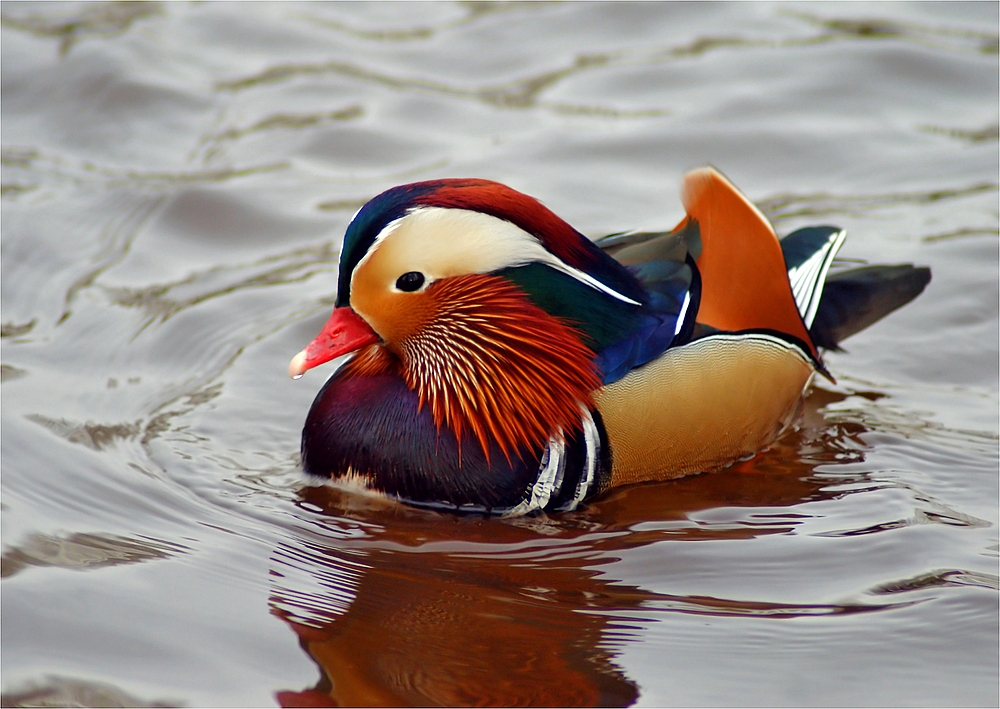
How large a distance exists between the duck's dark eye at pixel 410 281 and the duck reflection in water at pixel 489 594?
74cm

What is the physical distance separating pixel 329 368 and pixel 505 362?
1.32m

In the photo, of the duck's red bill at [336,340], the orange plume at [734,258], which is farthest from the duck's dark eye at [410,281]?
the orange plume at [734,258]

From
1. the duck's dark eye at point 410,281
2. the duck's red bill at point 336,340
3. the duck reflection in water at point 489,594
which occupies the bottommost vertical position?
the duck reflection in water at point 489,594

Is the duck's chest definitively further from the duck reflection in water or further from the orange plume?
the orange plume

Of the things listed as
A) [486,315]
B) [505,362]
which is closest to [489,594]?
[505,362]

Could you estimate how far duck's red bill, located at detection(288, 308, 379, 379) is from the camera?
412cm

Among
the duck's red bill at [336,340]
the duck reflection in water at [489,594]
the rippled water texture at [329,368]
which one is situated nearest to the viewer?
the duck reflection in water at [489,594]

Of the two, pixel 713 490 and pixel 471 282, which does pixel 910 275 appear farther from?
pixel 471 282

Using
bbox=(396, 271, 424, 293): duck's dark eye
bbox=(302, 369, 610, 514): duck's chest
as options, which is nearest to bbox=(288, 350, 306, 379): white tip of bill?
bbox=(302, 369, 610, 514): duck's chest

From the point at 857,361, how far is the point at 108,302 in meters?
3.42

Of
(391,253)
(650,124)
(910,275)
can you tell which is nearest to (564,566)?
(391,253)

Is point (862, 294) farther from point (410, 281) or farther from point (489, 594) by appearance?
point (489, 594)

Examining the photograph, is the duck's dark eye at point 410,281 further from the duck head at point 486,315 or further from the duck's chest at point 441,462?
the duck's chest at point 441,462

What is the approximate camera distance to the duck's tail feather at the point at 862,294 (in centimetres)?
520
